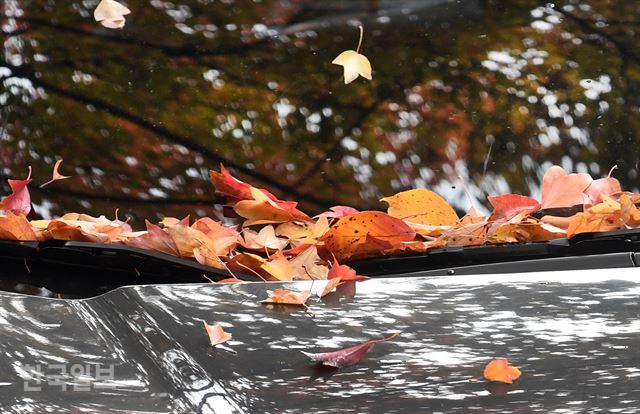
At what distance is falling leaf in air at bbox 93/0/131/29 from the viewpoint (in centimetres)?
183

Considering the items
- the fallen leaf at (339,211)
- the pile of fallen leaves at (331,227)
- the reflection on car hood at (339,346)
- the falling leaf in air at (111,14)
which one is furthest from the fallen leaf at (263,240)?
the falling leaf in air at (111,14)

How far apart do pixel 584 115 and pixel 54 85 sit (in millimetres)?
940

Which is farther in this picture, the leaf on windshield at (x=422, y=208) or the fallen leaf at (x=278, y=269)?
the leaf on windshield at (x=422, y=208)

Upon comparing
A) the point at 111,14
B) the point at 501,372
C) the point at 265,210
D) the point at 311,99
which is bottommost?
the point at 501,372

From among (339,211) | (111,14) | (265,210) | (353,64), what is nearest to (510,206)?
(339,211)

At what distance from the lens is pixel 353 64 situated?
175 cm

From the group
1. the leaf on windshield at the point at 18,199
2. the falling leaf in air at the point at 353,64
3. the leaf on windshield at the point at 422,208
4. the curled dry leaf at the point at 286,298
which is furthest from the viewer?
the falling leaf in air at the point at 353,64

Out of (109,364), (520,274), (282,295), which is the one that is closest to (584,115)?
(520,274)

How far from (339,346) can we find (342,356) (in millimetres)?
20

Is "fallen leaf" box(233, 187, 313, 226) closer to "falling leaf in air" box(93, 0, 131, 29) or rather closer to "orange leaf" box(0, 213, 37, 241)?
"orange leaf" box(0, 213, 37, 241)

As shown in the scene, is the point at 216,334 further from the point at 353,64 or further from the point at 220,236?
the point at 353,64

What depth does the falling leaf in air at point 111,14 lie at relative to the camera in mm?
1831

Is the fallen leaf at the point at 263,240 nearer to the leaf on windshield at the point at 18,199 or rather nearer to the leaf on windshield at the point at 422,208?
the leaf on windshield at the point at 422,208

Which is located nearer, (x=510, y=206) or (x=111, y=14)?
(x=510, y=206)
